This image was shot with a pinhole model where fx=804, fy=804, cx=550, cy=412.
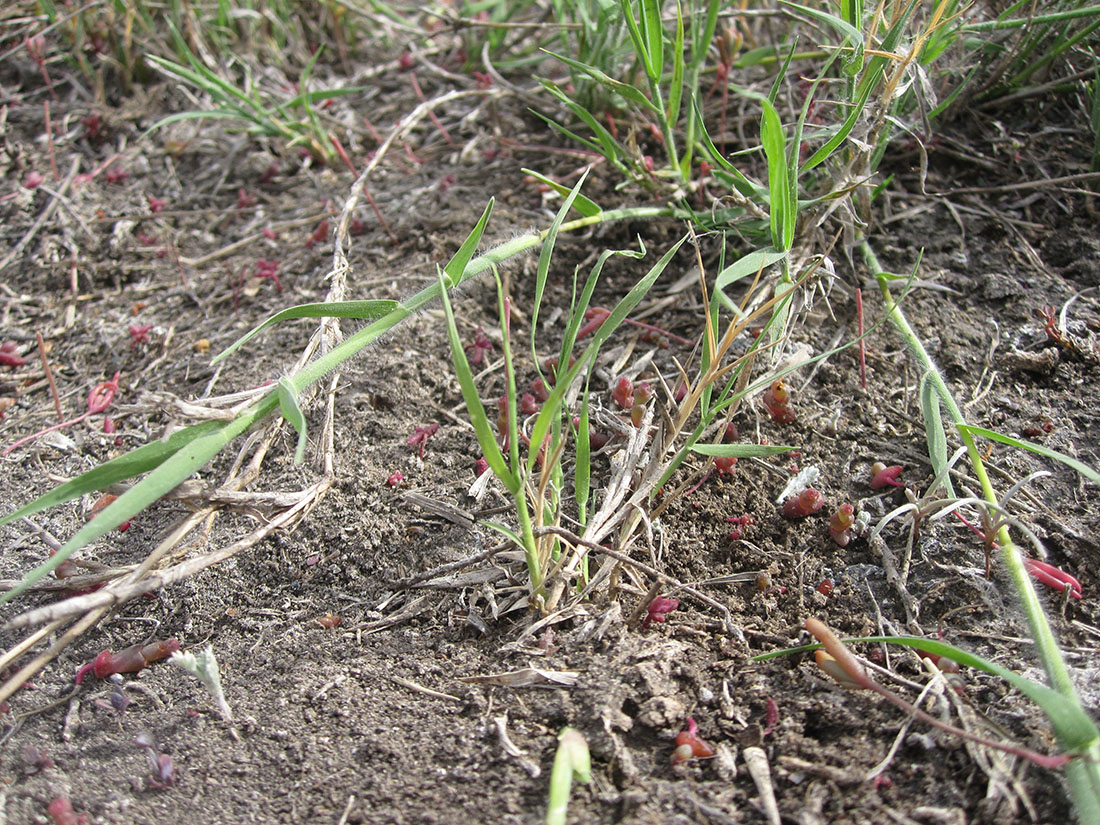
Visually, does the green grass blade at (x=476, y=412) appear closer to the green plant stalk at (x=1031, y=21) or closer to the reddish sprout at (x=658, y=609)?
the reddish sprout at (x=658, y=609)

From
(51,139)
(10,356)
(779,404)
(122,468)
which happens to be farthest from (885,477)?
(51,139)

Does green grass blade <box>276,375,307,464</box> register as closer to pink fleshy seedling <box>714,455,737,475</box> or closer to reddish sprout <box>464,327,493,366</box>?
reddish sprout <box>464,327,493,366</box>

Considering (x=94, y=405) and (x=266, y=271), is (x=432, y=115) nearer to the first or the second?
(x=266, y=271)

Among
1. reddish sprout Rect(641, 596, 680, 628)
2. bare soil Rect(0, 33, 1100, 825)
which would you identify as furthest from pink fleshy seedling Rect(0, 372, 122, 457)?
reddish sprout Rect(641, 596, 680, 628)

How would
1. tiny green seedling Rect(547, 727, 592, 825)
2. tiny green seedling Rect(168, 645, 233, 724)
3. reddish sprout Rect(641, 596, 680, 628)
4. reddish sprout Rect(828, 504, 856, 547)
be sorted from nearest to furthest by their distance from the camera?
1. tiny green seedling Rect(547, 727, 592, 825)
2. tiny green seedling Rect(168, 645, 233, 724)
3. reddish sprout Rect(641, 596, 680, 628)
4. reddish sprout Rect(828, 504, 856, 547)

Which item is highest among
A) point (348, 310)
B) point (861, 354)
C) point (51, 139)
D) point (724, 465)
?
point (51, 139)

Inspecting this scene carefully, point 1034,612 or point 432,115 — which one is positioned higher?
point 432,115

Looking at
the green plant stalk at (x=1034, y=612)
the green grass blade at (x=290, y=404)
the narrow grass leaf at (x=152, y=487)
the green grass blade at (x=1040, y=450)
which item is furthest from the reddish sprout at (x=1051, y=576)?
the narrow grass leaf at (x=152, y=487)
